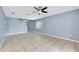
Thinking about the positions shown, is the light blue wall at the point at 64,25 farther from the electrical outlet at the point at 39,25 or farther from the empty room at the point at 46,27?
the electrical outlet at the point at 39,25

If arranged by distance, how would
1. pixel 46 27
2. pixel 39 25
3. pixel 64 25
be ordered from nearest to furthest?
pixel 39 25
pixel 46 27
pixel 64 25

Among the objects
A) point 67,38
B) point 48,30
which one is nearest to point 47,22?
point 48,30

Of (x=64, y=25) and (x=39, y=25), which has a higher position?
(x=39, y=25)

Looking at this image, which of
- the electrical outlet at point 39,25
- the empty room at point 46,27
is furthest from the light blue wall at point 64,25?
the electrical outlet at point 39,25

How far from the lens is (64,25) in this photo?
5.23 m

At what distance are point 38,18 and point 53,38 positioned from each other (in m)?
1.25

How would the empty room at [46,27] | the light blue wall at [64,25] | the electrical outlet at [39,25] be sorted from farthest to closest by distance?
the light blue wall at [64,25]
the electrical outlet at [39,25]
the empty room at [46,27]

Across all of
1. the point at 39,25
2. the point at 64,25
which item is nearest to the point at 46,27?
the point at 39,25

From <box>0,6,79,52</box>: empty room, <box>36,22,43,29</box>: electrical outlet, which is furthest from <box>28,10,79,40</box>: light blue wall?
<box>36,22,43,29</box>: electrical outlet

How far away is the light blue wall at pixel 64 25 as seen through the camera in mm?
4668

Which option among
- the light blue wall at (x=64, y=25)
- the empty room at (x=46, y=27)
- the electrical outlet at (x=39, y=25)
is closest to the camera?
the empty room at (x=46, y=27)

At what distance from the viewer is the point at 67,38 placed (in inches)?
194

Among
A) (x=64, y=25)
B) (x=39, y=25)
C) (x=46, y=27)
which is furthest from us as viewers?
(x=64, y=25)

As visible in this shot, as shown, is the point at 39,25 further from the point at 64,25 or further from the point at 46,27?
the point at 64,25
